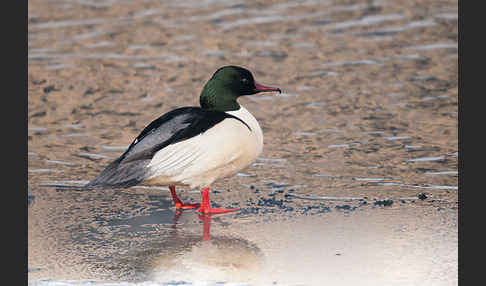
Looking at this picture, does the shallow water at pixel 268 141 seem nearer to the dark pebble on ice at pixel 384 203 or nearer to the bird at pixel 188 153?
the dark pebble on ice at pixel 384 203

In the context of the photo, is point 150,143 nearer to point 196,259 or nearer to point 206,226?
point 206,226

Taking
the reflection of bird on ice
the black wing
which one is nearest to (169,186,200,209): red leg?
the black wing

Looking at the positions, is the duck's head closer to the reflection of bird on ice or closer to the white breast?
the white breast

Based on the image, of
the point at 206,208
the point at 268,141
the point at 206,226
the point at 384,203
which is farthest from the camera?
the point at 268,141

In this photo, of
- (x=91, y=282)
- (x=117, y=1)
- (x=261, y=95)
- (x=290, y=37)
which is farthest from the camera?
(x=117, y=1)

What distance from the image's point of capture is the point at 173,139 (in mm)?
6090

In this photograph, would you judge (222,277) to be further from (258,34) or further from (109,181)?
(258,34)

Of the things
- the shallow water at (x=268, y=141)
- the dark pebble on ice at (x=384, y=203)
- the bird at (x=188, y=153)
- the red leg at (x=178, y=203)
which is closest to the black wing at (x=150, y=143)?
the bird at (x=188, y=153)

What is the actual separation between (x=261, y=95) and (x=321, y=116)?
1468mm

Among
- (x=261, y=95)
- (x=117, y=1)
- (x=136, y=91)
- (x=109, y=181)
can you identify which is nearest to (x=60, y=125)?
(x=136, y=91)

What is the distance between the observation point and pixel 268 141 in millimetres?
8422

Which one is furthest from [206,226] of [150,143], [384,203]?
[384,203]

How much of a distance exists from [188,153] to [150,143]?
0.90 feet

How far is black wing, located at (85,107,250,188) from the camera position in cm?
602
